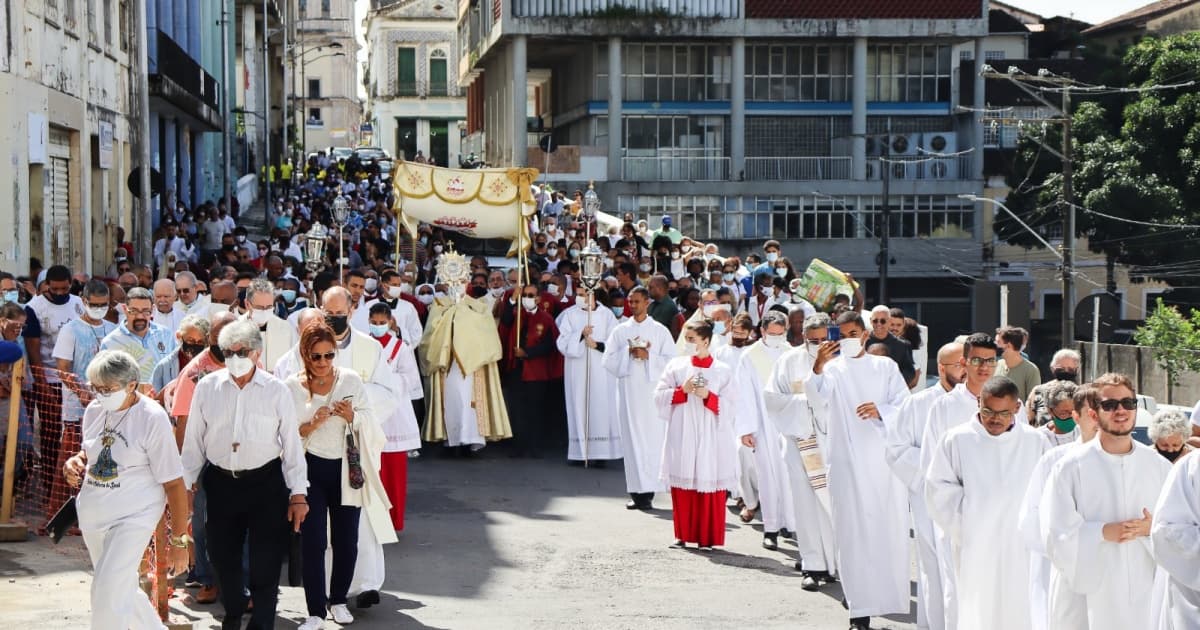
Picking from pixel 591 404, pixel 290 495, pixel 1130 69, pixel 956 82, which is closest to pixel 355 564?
pixel 290 495

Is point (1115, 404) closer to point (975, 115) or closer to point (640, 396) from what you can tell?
point (640, 396)

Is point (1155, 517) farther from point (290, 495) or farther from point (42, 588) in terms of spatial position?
point (42, 588)

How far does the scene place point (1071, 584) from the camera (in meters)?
7.61

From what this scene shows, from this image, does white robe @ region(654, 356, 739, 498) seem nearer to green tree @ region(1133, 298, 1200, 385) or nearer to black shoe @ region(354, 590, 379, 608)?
black shoe @ region(354, 590, 379, 608)

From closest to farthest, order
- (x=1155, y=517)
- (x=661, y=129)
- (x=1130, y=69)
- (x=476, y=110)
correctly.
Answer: (x=1155, y=517)
(x=1130, y=69)
(x=661, y=129)
(x=476, y=110)

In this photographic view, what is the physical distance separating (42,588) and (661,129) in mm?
44133

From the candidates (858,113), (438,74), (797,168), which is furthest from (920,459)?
(438,74)

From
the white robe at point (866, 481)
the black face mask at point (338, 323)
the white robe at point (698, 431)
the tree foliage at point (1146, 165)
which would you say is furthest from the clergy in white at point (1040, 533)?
the tree foliage at point (1146, 165)

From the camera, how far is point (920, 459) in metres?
9.40

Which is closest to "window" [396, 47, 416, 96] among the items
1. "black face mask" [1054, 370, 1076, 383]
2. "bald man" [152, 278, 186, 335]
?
"bald man" [152, 278, 186, 335]

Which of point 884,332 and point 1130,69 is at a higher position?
point 1130,69

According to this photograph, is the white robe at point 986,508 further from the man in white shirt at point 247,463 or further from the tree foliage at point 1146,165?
the tree foliage at point 1146,165

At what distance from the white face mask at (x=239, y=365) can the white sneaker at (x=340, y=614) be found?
187 cm

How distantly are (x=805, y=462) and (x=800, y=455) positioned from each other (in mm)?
65
